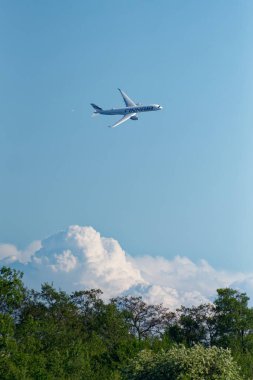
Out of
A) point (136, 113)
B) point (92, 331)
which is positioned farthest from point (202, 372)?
point (136, 113)

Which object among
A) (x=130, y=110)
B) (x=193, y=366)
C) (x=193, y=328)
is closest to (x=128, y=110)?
(x=130, y=110)

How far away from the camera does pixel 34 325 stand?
61969 mm

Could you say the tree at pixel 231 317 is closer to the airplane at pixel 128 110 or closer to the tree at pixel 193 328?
the tree at pixel 193 328

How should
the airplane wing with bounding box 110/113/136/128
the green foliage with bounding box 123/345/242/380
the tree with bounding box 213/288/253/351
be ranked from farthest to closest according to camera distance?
the airplane wing with bounding box 110/113/136/128 → the tree with bounding box 213/288/253/351 → the green foliage with bounding box 123/345/242/380

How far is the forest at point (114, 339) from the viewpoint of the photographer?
53438 mm

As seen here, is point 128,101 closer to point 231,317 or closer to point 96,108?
point 96,108

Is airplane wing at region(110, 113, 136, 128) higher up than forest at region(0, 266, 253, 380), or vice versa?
airplane wing at region(110, 113, 136, 128)

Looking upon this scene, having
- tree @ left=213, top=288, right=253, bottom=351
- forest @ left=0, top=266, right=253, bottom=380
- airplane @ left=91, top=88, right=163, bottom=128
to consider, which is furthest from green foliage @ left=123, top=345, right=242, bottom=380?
airplane @ left=91, top=88, right=163, bottom=128

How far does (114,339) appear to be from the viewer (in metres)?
113

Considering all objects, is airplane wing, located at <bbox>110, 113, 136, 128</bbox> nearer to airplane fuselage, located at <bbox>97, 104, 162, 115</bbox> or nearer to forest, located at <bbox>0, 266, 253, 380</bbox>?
airplane fuselage, located at <bbox>97, 104, 162, 115</bbox>

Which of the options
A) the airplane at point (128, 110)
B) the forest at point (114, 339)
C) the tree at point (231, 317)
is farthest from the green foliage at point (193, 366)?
the airplane at point (128, 110)

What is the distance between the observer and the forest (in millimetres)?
53438

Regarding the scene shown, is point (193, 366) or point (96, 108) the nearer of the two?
point (193, 366)

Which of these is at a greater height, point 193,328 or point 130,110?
point 130,110
